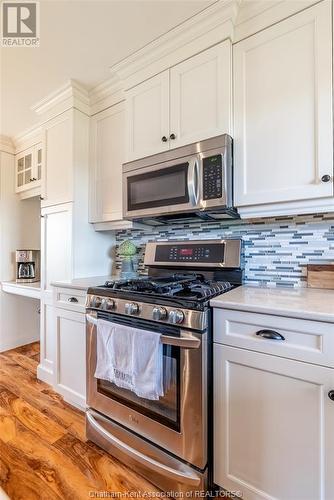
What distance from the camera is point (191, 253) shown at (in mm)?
1774

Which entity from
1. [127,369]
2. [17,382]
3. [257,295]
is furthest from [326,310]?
[17,382]

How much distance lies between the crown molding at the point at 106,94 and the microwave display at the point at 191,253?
1237mm

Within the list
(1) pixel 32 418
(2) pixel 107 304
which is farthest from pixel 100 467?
(2) pixel 107 304

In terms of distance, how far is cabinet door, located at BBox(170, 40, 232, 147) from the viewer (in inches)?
54.9

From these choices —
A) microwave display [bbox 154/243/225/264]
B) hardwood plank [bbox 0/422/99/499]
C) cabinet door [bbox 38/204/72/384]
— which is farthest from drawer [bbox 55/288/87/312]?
hardwood plank [bbox 0/422/99/499]

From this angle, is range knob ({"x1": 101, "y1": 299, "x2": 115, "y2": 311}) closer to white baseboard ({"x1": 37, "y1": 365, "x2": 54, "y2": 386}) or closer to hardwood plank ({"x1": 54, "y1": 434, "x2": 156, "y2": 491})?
hardwood plank ({"x1": 54, "y1": 434, "x2": 156, "y2": 491})

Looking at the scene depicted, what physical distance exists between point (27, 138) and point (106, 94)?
1315 mm

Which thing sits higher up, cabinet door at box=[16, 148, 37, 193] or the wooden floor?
cabinet door at box=[16, 148, 37, 193]

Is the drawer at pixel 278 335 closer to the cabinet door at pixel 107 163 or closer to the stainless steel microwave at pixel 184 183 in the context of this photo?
the stainless steel microwave at pixel 184 183

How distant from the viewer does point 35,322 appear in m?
3.23

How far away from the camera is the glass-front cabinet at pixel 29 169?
269 centimetres

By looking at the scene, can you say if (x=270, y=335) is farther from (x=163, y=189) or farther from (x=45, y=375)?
(x=45, y=375)

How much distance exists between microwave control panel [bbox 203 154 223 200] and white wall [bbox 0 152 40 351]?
2.61 metres

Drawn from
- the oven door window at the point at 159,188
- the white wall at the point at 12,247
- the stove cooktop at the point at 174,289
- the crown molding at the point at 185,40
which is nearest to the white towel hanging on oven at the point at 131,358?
the stove cooktop at the point at 174,289
